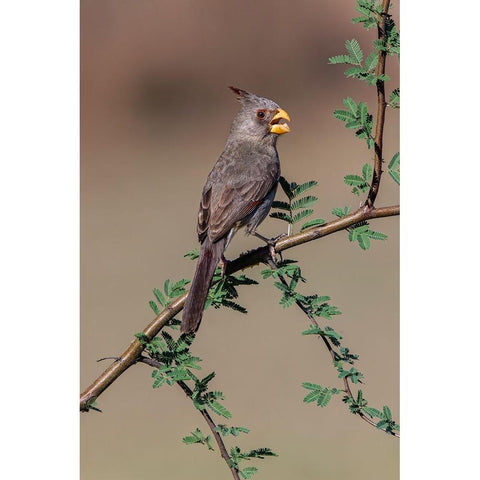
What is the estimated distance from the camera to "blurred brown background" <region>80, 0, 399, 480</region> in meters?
3.37

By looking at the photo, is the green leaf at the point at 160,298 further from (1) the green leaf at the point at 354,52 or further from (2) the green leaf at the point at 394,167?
(1) the green leaf at the point at 354,52

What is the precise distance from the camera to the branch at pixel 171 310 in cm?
270

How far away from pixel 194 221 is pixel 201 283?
61cm

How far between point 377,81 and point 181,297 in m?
0.97

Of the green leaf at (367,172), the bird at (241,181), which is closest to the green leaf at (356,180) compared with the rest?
the green leaf at (367,172)

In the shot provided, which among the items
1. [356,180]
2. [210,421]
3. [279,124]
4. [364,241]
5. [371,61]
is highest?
[279,124]

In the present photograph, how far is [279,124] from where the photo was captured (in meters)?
3.81

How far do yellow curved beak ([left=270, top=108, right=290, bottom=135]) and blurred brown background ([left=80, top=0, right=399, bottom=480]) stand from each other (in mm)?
54

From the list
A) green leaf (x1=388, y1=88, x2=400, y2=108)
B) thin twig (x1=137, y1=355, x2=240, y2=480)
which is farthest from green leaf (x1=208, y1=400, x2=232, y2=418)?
green leaf (x1=388, y1=88, x2=400, y2=108)

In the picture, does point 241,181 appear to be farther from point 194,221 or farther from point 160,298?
point 160,298

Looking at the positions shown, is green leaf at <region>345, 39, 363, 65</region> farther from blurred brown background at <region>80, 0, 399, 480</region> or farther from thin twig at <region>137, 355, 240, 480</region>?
thin twig at <region>137, 355, 240, 480</region>

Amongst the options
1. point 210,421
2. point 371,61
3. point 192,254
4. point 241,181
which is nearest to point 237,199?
point 241,181

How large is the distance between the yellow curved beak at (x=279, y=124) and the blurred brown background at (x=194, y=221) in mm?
54
